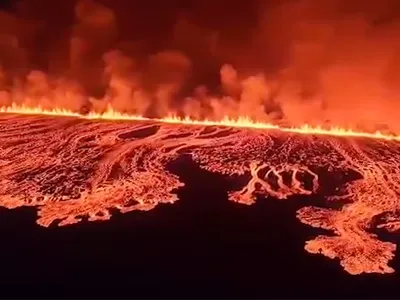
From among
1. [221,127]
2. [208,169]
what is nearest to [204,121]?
[221,127]

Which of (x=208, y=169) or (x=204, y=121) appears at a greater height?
(x=204, y=121)

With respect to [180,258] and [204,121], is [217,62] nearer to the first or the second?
[204,121]

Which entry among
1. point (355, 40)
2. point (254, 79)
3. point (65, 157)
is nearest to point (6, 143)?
point (65, 157)

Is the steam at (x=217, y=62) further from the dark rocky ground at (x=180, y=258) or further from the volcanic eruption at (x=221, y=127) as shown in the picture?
the dark rocky ground at (x=180, y=258)

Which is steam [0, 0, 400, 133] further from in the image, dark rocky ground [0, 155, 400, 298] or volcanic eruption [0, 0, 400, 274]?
dark rocky ground [0, 155, 400, 298]

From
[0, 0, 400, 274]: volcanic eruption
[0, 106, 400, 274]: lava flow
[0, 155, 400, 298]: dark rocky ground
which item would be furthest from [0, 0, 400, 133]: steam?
[0, 155, 400, 298]: dark rocky ground

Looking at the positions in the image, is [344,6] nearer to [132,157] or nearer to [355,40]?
[355,40]
